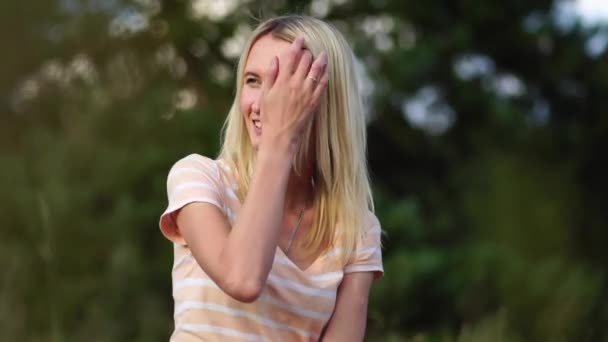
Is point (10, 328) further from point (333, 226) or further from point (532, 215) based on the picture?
point (532, 215)

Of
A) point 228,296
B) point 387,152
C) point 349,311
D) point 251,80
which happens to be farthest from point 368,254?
point 387,152

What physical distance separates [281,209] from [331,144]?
44cm

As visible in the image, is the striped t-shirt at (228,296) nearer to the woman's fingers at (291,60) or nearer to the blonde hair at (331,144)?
the blonde hair at (331,144)

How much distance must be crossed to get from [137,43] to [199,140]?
1146 millimetres

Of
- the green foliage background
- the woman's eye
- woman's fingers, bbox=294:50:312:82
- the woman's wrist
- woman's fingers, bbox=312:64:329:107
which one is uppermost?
woman's fingers, bbox=294:50:312:82

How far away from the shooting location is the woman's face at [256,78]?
2371mm

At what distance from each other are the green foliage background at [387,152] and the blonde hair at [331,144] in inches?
38.0

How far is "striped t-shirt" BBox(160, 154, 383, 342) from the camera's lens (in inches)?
88.4

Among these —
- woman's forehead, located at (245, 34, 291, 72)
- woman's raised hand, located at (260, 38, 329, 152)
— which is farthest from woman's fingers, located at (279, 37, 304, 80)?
woman's forehead, located at (245, 34, 291, 72)

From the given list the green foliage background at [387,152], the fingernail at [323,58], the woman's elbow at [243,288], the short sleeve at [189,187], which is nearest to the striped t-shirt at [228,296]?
the short sleeve at [189,187]

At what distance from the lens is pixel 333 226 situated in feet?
8.17

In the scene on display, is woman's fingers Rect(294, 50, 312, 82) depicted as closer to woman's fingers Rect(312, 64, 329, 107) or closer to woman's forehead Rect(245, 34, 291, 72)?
woman's fingers Rect(312, 64, 329, 107)

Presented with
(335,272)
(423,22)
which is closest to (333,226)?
(335,272)

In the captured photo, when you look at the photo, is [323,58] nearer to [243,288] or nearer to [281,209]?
[281,209]
